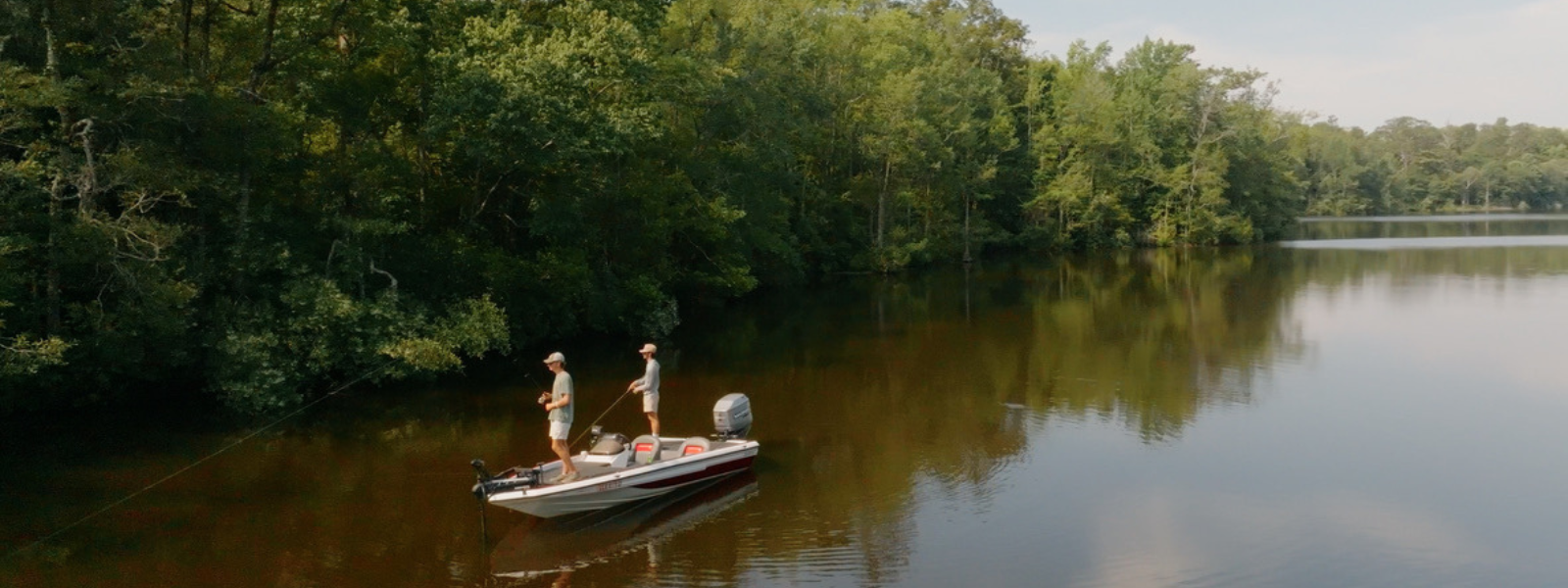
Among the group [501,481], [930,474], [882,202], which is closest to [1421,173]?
[882,202]

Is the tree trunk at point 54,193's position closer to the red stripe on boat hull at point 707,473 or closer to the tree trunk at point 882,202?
the red stripe on boat hull at point 707,473

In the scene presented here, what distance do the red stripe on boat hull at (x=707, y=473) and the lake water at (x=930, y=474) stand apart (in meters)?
0.28

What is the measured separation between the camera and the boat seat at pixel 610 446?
43.4 ft

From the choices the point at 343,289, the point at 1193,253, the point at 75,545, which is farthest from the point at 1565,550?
the point at 1193,253

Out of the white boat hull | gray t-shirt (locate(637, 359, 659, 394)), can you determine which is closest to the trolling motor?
the white boat hull

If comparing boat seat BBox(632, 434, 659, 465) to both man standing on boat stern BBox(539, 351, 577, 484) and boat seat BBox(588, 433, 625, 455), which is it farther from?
man standing on boat stern BBox(539, 351, 577, 484)

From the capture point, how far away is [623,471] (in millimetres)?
12328

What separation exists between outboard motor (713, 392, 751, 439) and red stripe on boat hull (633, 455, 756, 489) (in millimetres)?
454

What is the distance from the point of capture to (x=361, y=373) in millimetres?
19219

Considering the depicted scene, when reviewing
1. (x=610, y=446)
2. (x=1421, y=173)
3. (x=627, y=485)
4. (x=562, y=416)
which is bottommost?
(x=627, y=485)

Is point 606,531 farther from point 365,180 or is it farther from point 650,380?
point 365,180

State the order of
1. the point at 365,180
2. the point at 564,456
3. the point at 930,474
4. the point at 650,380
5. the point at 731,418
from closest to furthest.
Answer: the point at 564,456
the point at 650,380
the point at 731,418
the point at 930,474
the point at 365,180

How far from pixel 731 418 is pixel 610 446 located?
1747 mm

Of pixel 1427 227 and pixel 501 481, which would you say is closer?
pixel 501 481
